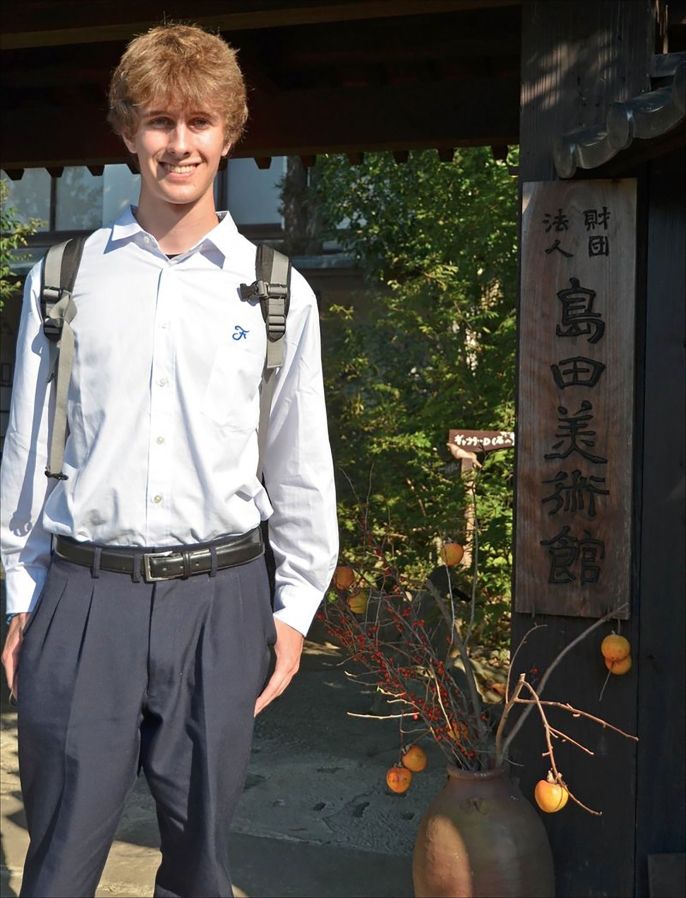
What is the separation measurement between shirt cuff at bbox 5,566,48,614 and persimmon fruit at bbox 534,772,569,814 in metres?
1.85

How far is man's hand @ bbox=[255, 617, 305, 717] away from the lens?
234 centimetres

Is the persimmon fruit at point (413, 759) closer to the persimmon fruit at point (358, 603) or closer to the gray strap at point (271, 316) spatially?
the persimmon fruit at point (358, 603)

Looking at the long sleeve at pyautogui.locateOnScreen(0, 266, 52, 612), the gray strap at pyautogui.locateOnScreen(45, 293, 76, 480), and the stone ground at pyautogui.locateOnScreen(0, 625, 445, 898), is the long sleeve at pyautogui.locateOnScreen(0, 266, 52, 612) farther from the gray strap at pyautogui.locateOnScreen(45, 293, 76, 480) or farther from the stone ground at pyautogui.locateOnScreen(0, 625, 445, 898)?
the stone ground at pyautogui.locateOnScreen(0, 625, 445, 898)

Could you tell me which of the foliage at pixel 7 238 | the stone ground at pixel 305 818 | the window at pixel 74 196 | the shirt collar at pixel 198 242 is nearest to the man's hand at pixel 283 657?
the shirt collar at pixel 198 242

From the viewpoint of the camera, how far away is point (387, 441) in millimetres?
8062

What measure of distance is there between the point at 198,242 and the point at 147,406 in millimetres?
385

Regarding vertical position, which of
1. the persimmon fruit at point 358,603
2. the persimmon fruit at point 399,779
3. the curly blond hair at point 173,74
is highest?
the curly blond hair at point 173,74

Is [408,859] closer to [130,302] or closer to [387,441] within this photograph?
[130,302]

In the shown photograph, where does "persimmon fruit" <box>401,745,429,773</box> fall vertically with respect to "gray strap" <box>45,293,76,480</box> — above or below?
below

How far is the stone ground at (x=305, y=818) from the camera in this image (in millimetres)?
4207

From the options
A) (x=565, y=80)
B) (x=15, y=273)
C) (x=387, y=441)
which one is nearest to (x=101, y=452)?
(x=565, y=80)

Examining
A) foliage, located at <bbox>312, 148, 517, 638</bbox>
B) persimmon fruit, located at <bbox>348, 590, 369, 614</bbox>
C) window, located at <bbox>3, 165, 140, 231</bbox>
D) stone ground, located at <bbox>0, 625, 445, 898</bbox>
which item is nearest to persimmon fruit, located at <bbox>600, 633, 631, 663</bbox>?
persimmon fruit, located at <bbox>348, 590, 369, 614</bbox>

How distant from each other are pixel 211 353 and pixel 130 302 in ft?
0.64

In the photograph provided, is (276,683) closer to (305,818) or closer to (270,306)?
(270,306)
